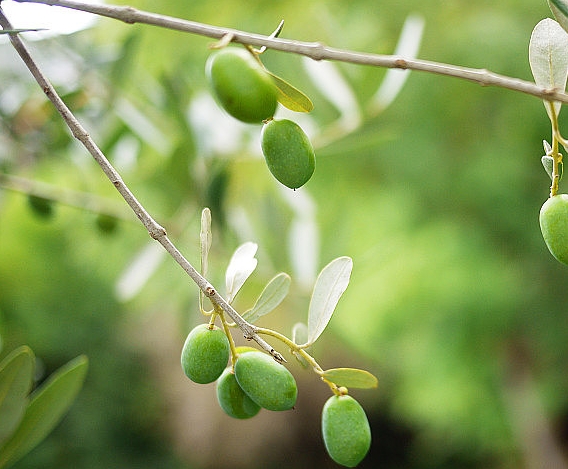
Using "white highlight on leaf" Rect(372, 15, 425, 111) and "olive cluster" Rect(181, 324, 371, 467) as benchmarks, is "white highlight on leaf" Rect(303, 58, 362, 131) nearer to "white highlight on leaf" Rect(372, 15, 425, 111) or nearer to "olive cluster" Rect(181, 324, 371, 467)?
"white highlight on leaf" Rect(372, 15, 425, 111)

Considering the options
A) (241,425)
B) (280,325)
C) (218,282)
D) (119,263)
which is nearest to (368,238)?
(280,325)

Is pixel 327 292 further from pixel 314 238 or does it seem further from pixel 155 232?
pixel 314 238

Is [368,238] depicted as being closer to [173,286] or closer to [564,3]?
[173,286]

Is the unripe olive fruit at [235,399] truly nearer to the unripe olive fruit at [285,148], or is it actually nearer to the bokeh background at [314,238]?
the unripe olive fruit at [285,148]

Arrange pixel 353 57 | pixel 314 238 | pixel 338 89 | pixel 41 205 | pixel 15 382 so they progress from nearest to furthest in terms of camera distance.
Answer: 1. pixel 353 57
2. pixel 15 382
3. pixel 41 205
4. pixel 338 89
5. pixel 314 238

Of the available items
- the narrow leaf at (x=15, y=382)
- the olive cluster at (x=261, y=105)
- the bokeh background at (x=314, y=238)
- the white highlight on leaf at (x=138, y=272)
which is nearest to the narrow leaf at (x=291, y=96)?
the olive cluster at (x=261, y=105)

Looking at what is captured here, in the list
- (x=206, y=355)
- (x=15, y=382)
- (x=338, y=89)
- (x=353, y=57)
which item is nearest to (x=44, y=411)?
(x=15, y=382)
